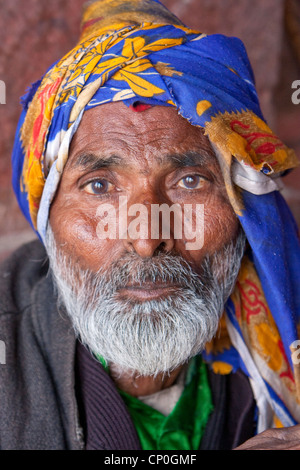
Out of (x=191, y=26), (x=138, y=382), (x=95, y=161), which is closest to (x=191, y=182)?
(x=95, y=161)

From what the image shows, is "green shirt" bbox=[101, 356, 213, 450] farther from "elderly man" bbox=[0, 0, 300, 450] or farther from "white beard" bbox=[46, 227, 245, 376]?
"white beard" bbox=[46, 227, 245, 376]

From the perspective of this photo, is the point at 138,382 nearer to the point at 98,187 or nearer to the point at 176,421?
the point at 176,421

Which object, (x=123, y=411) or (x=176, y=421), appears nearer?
(x=123, y=411)

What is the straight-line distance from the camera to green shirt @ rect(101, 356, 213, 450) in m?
1.59

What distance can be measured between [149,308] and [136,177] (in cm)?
35

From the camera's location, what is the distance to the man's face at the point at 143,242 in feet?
4.47

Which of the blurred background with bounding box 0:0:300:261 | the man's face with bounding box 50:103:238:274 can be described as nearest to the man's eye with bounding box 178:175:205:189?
the man's face with bounding box 50:103:238:274

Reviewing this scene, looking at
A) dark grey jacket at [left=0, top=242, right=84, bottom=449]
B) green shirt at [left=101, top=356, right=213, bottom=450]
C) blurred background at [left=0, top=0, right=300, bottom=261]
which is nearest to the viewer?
dark grey jacket at [left=0, top=242, right=84, bottom=449]

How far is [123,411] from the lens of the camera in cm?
149

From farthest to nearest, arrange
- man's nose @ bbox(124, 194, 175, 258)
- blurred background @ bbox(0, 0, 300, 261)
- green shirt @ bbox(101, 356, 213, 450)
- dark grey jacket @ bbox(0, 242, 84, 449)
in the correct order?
blurred background @ bbox(0, 0, 300, 261)
green shirt @ bbox(101, 356, 213, 450)
dark grey jacket @ bbox(0, 242, 84, 449)
man's nose @ bbox(124, 194, 175, 258)

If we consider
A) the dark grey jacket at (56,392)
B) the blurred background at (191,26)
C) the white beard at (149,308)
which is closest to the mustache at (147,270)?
the white beard at (149,308)

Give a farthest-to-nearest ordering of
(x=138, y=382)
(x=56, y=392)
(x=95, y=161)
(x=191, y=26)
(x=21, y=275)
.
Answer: (x=191, y=26) < (x=21, y=275) < (x=138, y=382) < (x=56, y=392) < (x=95, y=161)

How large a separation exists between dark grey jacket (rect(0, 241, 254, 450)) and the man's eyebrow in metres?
0.50

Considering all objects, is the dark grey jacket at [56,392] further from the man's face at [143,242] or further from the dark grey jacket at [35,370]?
the man's face at [143,242]
